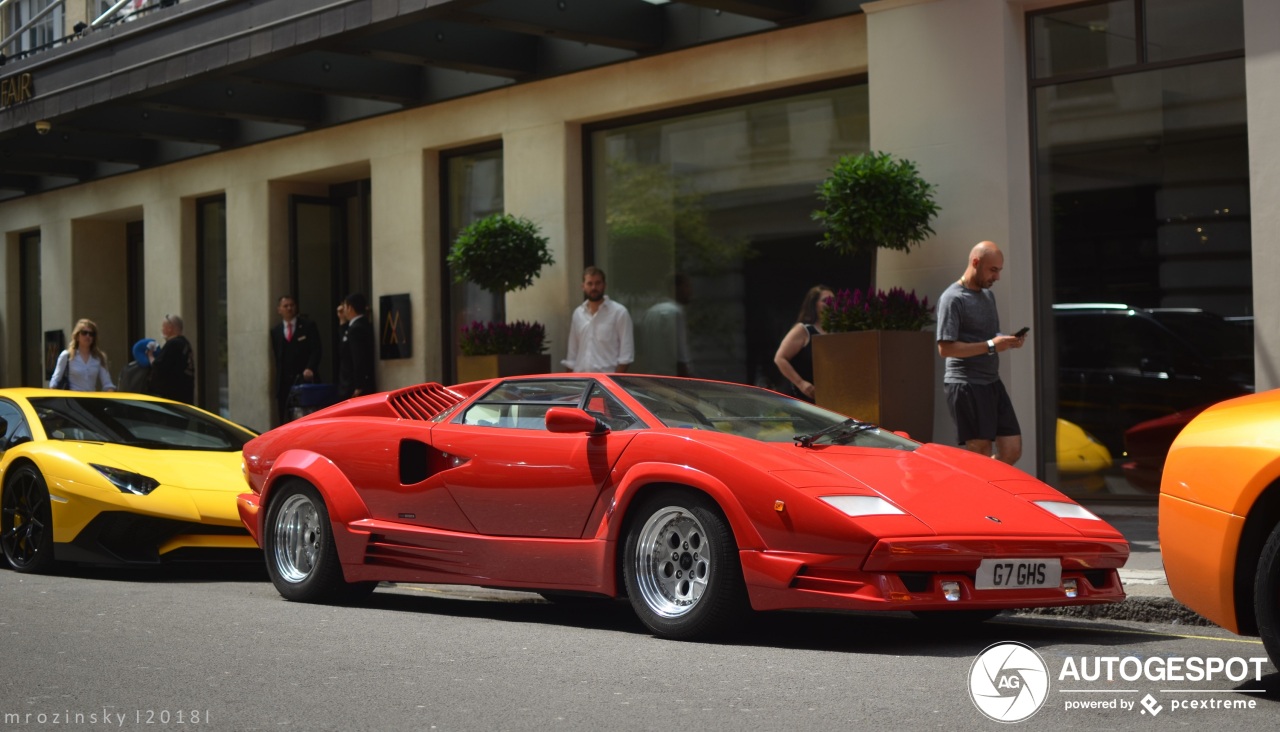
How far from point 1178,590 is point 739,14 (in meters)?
9.17

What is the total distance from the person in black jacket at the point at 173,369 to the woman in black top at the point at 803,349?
7.02m

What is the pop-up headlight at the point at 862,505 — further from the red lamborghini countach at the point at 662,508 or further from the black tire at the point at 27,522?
the black tire at the point at 27,522

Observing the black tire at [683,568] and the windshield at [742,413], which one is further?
the windshield at [742,413]

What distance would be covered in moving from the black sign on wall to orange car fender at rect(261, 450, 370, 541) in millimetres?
8712

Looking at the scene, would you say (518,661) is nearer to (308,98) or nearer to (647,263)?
(647,263)

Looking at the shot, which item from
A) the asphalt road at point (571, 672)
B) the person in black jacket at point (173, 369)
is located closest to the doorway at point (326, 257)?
the person in black jacket at point (173, 369)

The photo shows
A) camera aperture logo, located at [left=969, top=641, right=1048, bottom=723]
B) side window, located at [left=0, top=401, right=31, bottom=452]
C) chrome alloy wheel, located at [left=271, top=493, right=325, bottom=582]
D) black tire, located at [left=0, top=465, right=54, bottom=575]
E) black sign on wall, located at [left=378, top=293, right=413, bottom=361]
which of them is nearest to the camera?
camera aperture logo, located at [left=969, top=641, right=1048, bottom=723]

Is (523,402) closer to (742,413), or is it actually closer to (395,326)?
(742,413)

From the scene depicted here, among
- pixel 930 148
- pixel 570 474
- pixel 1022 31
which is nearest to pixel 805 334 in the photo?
pixel 930 148

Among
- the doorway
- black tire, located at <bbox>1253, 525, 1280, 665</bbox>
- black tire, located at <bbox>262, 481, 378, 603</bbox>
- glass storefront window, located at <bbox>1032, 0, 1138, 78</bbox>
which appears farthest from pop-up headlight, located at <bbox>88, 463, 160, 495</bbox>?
the doorway

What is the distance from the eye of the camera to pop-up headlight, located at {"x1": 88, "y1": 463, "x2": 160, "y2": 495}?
957 centimetres

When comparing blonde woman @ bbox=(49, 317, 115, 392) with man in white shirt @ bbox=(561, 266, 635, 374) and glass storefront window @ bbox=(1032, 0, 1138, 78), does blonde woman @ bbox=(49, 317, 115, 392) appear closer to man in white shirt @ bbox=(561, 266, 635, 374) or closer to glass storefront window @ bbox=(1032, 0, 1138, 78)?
man in white shirt @ bbox=(561, 266, 635, 374)

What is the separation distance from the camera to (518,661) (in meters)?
6.07

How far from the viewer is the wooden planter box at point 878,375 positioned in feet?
37.2
